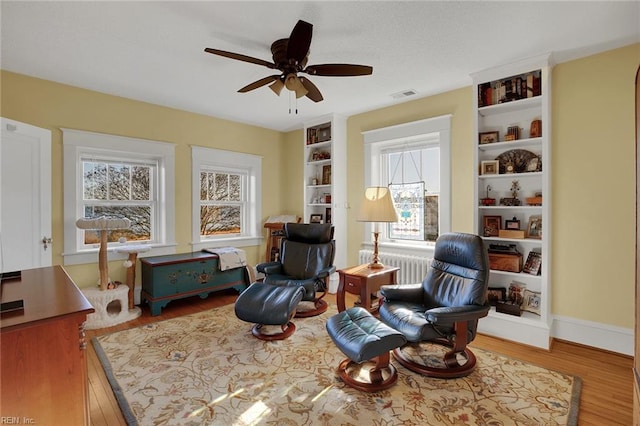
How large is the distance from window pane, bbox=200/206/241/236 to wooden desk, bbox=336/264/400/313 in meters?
2.41

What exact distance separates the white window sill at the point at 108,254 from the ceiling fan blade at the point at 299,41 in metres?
3.11

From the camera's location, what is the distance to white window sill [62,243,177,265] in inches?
136

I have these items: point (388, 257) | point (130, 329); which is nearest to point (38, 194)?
point (130, 329)

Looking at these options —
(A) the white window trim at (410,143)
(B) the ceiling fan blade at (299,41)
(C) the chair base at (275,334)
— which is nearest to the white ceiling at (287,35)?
(B) the ceiling fan blade at (299,41)

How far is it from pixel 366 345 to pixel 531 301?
2.05m

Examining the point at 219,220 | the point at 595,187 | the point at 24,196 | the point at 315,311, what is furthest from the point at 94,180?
the point at 595,187

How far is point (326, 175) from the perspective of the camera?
4.75 meters

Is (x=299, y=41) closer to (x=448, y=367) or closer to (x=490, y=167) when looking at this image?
(x=490, y=167)

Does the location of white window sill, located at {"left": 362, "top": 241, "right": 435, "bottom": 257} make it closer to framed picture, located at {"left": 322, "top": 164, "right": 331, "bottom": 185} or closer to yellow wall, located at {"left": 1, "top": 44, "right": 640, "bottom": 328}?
yellow wall, located at {"left": 1, "top": 44, "right": 640, "bottom": 328}

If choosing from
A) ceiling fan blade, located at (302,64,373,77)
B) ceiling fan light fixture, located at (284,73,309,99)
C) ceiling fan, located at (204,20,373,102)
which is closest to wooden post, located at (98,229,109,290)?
ceiling fan, located at (204,20,373,102)

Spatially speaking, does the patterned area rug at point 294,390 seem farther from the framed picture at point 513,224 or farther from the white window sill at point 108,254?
the framed picture at point 513,224

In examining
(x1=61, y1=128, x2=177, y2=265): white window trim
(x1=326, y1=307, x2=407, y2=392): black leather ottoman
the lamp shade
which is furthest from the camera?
(x1=61, y1=128, x2=177, y2=265): white window trim

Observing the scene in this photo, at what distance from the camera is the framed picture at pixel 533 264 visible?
2.92 metres

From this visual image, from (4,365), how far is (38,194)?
2.53 meters
